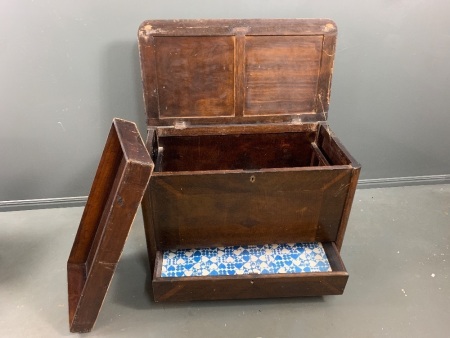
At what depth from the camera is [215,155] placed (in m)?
1.90

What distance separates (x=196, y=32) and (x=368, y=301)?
1.41 meters

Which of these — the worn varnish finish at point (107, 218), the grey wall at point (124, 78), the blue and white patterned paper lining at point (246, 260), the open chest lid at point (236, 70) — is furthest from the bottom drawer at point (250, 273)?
the grey wall at point (124, 78)

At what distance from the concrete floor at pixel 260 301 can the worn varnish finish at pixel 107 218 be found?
0.36 feet

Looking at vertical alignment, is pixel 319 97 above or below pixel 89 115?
above

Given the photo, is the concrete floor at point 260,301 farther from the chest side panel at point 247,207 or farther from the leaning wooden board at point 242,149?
the chest side panel at point 247,207

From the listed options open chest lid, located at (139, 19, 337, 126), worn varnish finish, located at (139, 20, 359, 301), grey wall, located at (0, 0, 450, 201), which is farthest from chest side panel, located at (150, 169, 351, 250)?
grey wall, located at (0, 0, 450, 201)

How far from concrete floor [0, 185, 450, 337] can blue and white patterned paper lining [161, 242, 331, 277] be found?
0.18 metres

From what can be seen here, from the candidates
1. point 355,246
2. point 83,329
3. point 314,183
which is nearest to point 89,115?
point 83,329

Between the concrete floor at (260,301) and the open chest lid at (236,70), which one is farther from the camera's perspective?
the open chest lid at (236,70)

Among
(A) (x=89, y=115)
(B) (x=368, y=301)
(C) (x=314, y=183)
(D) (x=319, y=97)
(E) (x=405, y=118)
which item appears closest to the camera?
(C) (x=314, y=183)

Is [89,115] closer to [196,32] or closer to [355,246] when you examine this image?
[196,32]

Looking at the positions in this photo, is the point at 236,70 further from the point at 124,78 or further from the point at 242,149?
the point at 124,78

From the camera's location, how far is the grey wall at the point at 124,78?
1843mm

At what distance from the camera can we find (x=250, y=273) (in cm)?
151
